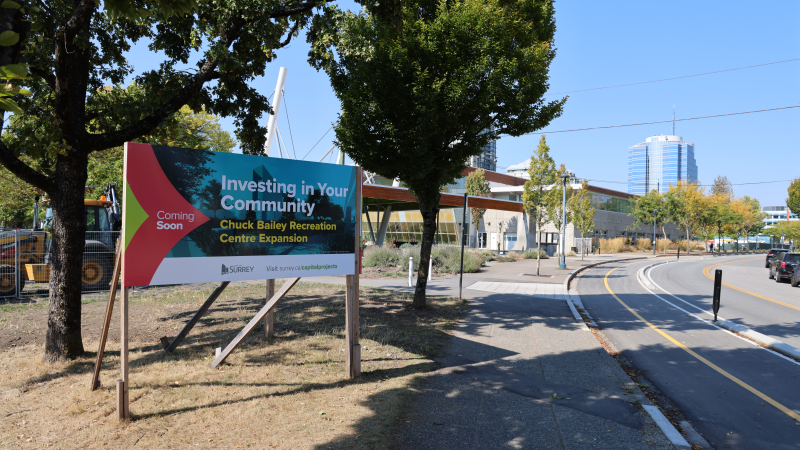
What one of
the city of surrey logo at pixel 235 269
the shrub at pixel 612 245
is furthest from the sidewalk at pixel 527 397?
the shrub at pixel 612 245

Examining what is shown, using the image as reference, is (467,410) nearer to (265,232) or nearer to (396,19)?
(265,232)

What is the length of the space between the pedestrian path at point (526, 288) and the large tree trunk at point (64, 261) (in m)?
12.4

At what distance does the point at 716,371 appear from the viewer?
6.93m

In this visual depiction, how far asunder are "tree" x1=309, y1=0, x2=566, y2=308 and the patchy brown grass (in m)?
4.05

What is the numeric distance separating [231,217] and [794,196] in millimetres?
86196

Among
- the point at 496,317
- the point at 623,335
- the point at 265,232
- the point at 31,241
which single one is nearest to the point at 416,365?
the point at 265,232

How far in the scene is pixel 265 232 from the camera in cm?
560

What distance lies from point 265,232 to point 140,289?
1091 centimetres

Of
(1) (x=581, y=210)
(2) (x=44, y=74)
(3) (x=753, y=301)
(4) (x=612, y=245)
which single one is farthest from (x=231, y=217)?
(4) (x=612, y=245)

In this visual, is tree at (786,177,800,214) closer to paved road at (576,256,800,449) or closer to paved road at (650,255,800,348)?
paved road at (650,255,800,348)

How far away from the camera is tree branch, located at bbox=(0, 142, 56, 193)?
5742 mm

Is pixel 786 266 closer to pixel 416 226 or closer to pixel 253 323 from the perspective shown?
pixel 253 323

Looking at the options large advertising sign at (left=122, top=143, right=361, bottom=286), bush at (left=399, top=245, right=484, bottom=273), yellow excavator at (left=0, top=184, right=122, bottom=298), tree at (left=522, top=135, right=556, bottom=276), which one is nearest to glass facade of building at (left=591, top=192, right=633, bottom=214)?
tree at (left=522, top=135, right=556, bottom=276)

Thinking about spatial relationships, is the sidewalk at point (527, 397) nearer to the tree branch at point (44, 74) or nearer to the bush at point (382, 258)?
the tree branch at point (44, 74)
